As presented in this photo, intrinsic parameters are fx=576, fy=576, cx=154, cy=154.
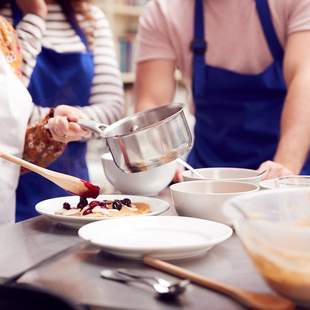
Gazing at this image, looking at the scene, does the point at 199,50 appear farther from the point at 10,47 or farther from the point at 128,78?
the point at 128,78

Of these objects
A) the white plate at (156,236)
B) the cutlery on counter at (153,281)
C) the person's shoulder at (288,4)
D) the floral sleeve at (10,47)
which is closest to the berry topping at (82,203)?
the white plate at (156,236)

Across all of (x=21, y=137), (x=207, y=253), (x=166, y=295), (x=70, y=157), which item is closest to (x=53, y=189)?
(x=70, y=157)

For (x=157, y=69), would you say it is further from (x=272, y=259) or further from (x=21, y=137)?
(x=272, y=259)

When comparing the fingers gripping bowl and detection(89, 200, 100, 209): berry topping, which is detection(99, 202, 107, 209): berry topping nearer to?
detection(89, 200, 100, 209): berry topping

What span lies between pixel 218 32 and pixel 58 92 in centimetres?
49

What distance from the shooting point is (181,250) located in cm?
71

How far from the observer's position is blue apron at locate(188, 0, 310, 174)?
1.64m

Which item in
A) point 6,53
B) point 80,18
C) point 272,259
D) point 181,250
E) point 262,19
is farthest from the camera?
point 80,18

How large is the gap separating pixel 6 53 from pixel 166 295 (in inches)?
35.9

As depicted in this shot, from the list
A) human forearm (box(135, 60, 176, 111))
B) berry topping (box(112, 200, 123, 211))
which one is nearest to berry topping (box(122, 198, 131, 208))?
berry topping (box(112, 200, 123, 211))

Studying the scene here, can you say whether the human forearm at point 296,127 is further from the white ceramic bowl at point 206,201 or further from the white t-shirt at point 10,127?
the white t-shirt at point 10,127

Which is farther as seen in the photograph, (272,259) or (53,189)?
(53,189)

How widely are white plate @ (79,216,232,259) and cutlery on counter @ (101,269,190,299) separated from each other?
38 millimetres

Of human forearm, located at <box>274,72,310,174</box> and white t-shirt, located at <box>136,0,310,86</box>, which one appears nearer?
human forearm, located at <box>274,72,310,174</box>
